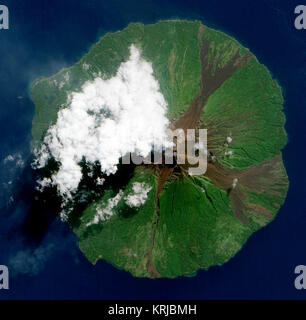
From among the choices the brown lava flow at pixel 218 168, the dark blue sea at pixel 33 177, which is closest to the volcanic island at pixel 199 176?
the brown lava flow at pixel 218 168

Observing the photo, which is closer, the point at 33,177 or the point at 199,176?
the point at 199,176

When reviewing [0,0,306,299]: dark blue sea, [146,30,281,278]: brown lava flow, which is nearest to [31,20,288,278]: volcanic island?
[146,30,281,278]: brown lava flow

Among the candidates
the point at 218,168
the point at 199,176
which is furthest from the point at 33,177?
the point at 218,168

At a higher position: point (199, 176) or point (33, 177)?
point (33, 177)

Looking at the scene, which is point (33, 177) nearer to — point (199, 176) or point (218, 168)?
point (199, 176)

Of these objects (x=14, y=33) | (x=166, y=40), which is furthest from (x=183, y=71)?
(x=14, y=33)

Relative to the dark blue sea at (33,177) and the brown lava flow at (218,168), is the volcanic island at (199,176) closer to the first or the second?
the brown lava flow at (218,168)
